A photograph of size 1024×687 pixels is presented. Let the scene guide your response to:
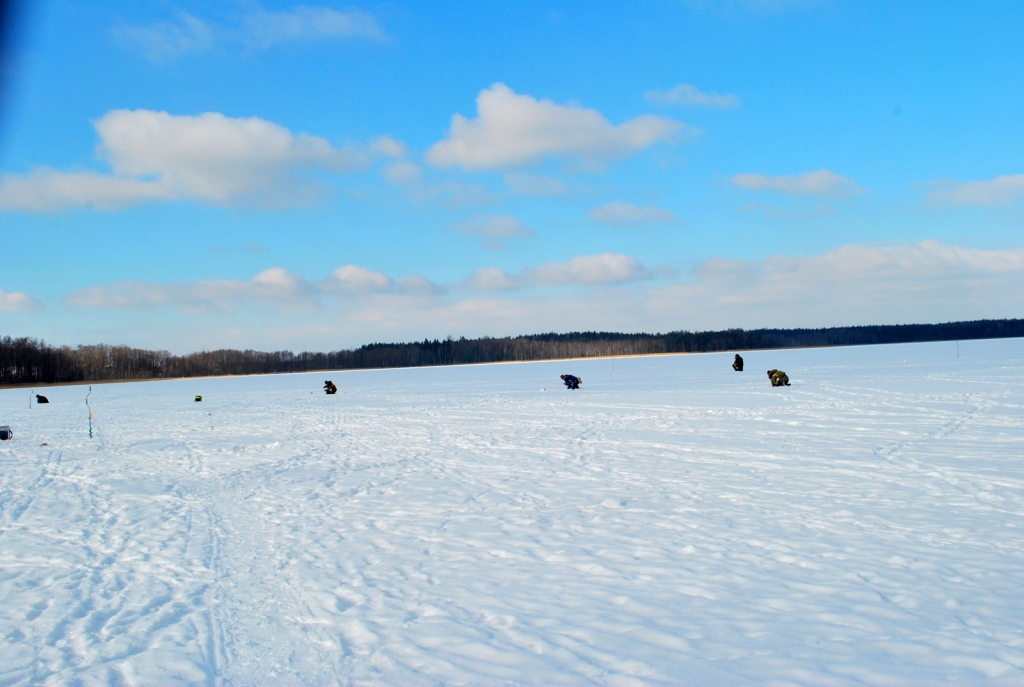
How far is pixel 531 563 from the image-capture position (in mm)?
5578

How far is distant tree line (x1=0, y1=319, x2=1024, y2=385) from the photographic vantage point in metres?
110

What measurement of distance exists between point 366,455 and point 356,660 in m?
8.45

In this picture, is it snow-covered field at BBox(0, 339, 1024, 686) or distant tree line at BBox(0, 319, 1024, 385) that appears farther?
distant tree line at BBox(0, 319, 1024, 385)

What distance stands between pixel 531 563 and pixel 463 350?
138 m

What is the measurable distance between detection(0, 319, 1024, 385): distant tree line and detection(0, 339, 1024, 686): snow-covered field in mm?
104838

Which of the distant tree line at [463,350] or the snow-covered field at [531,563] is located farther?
the distant tree line at [463,350]

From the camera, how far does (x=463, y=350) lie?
143 meters

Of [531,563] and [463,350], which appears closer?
[531,563]

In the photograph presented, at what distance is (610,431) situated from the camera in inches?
564

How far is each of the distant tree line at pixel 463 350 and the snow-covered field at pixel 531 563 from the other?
10484 cm

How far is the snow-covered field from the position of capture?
3.78 meters

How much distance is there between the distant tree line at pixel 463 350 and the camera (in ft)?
360

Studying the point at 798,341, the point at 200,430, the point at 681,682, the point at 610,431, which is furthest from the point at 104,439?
the point at 798,341

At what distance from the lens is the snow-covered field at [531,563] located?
12.4 ft
